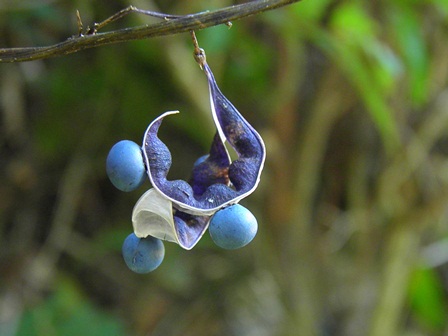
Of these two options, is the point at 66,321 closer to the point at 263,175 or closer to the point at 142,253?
the point at 263,175

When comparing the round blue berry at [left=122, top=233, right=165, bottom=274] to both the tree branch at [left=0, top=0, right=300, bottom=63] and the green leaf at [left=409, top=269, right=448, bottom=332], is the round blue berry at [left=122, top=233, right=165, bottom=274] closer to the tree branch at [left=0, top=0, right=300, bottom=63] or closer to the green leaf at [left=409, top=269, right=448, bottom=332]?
the tree branch at [left=0, top=0, right=300, bottom=63]

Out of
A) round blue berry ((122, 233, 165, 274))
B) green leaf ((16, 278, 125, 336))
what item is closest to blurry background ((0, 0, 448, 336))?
green leaf ((16, 278, 125, 336))

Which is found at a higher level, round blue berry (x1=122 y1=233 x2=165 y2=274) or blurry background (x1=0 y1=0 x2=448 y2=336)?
blurry background (x1=0 y1=0 x2=448 y2=336)

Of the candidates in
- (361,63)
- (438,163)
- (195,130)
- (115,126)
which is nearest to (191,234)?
(361,63)

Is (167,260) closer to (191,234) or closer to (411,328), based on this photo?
(411,328)

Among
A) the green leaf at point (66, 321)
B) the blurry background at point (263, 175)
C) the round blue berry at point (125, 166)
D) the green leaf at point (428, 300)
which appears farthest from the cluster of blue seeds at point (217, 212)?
the green leaf at point (428, 300)
